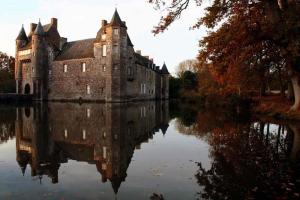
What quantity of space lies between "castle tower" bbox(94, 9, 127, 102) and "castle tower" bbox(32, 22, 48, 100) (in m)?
12.0

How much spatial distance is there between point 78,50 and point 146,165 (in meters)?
46.3

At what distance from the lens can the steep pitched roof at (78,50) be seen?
5144 centimetres

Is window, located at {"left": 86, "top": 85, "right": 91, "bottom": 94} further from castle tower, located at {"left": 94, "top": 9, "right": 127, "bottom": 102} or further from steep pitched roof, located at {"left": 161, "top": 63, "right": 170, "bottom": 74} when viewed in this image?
steep pitched roof, located at {"left": 161, "top": 63, "right": 170, "bottom": 74}

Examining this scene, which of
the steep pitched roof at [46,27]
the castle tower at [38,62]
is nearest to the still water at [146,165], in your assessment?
the castle tower at [38,62]

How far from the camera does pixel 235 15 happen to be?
69.9ft

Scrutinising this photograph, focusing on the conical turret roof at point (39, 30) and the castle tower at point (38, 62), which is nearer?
the conical turret roof at point (39, 30)

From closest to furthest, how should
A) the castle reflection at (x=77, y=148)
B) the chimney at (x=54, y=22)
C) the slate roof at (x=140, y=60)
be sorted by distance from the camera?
1. the castle reflection at (x=77, y=148)
2. the chimney at (x=54, y=22)
3. the slate roof at (x=140, y=60)

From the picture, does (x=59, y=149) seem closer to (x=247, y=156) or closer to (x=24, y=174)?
(x=24, y=174)

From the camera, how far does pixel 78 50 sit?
2104 inches

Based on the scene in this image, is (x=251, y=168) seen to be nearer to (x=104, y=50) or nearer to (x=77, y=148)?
(x=77, y=148)

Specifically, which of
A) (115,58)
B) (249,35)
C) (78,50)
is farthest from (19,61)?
(249,35)

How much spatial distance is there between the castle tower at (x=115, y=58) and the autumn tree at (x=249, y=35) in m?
24.7

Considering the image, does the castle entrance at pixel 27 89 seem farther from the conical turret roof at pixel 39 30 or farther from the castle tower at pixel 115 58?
the castle tower at pixel 115 58

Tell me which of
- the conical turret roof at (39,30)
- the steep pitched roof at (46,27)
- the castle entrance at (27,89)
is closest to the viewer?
the conical turret roof at (39,30)
